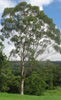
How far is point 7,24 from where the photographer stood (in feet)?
72.3

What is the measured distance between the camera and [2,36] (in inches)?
876

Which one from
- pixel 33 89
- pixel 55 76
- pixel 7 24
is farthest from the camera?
pixel 55 76

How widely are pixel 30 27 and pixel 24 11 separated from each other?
2222 mm

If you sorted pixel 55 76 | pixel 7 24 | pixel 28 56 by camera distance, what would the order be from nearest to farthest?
pixel 28 56 < pixel 7 24 < pixel 55 76

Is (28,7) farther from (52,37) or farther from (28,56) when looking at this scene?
(28,56)

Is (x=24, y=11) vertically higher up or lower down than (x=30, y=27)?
higher up

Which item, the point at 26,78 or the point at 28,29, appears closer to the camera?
the point at 28,29

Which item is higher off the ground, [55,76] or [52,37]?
[52,37]

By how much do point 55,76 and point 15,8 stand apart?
2675 cm

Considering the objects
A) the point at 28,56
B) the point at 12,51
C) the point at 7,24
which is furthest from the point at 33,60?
the point at 7,24

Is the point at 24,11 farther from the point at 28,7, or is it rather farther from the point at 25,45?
the point at 25,45

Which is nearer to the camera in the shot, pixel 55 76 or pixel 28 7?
pixel 28 7

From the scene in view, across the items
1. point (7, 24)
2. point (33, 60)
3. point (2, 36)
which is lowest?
point (33, 60)

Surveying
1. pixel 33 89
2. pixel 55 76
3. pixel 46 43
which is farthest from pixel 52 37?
pixel 55 76
